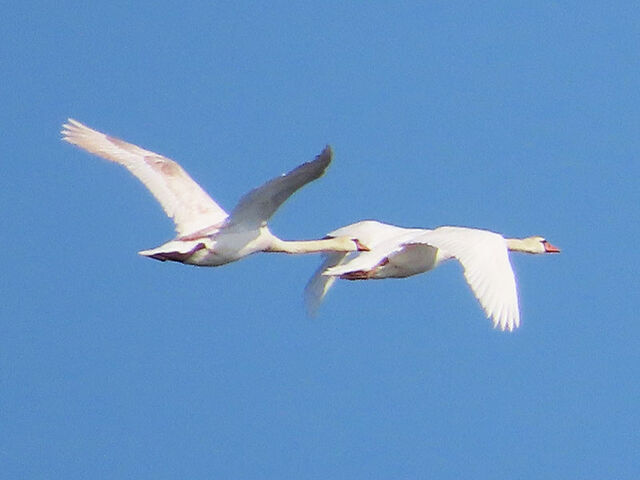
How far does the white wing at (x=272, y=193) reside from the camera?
23406 mm

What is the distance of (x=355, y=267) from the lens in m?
27.0

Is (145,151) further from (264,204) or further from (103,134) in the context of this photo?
(264,204)

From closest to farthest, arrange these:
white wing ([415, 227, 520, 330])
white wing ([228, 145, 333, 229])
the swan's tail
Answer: white wing ([228, 145, 333, 229])
white wing ([415, 227, 520, 330])
the swan's tail

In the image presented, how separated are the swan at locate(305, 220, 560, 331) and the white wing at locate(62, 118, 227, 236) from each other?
69.0 inches

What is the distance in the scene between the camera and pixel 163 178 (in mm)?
27172

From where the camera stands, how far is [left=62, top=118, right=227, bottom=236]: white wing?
86.9ft

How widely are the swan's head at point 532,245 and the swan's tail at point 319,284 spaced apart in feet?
9.28

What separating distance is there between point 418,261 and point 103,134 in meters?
4.30

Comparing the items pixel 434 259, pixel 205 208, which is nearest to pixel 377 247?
pixel 434 259

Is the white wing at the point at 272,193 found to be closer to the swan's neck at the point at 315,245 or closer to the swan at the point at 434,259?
the swan's neck at the point at 315,245

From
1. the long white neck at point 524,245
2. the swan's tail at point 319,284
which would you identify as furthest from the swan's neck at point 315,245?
the long white neck at point 524,245

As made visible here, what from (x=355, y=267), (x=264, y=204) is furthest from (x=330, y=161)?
(x=355, y=267)

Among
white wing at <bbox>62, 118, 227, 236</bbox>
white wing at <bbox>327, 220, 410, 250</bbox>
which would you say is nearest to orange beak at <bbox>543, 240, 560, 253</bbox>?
white wing at <bbox>327, 220, 410, 250</bbox>

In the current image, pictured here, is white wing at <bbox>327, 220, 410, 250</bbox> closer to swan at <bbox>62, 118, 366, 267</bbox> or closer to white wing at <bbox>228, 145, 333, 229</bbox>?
swan at <bbox>62, 118, 366, 267</bbox>
